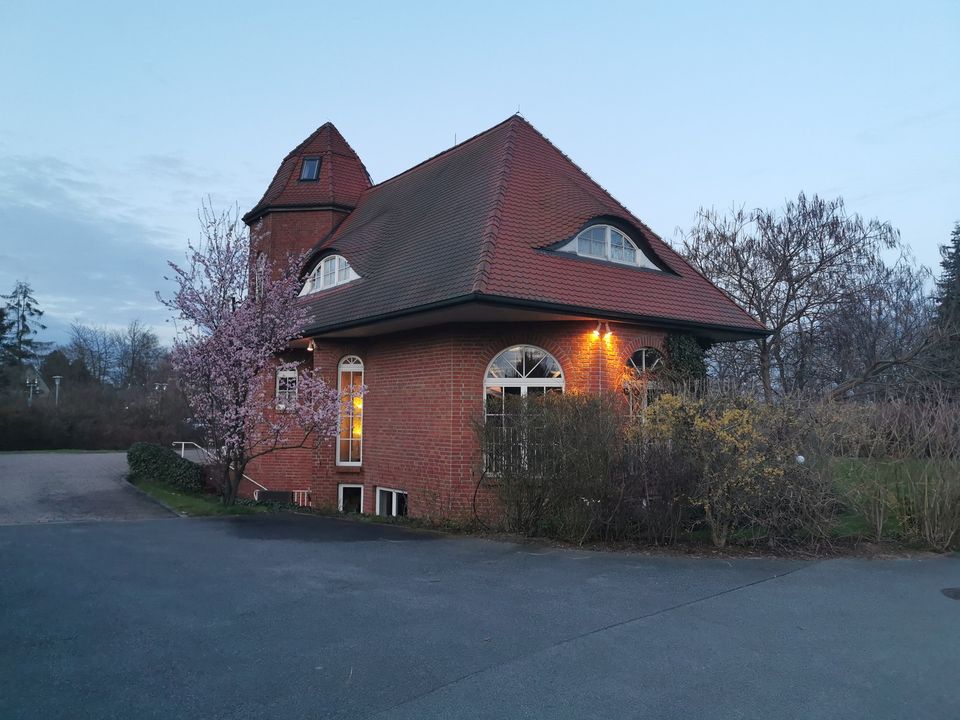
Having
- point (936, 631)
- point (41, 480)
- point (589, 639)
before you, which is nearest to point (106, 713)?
point (589, 639)

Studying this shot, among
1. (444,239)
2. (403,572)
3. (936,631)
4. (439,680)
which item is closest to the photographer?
(439,680)

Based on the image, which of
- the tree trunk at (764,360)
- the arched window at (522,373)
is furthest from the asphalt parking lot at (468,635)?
the tree trunk at (764,360)

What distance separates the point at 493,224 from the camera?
490 inches

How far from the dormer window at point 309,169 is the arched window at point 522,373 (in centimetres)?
1305

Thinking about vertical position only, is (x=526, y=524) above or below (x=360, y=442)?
below

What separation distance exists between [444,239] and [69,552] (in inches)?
316

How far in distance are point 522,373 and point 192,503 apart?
7.29 meters

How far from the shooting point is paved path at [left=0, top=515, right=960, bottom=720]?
4.34m

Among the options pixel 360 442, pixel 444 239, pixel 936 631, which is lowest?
pixel 936 631

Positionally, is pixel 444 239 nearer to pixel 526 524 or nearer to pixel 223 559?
pixel 526 524

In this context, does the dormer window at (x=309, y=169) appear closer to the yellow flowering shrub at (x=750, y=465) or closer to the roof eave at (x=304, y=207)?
the roof eave at (x=304, y=207)

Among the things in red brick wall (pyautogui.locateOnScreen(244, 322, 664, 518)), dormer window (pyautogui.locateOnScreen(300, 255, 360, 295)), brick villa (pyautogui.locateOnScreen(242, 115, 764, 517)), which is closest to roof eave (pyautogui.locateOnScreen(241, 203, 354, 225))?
brick villa (pyautogui.locateOnScreen(242, 115, 764, 517))

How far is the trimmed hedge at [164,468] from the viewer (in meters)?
16.4

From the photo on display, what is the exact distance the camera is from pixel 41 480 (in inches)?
683
